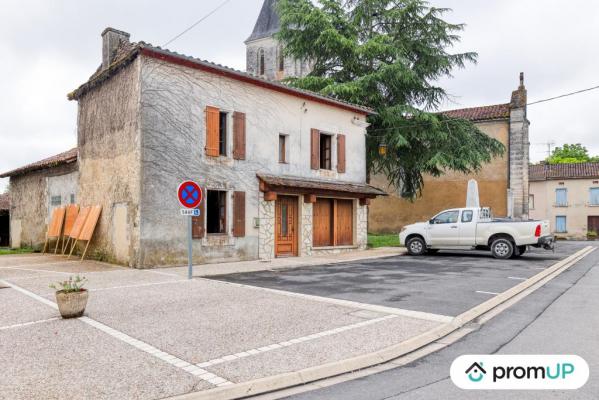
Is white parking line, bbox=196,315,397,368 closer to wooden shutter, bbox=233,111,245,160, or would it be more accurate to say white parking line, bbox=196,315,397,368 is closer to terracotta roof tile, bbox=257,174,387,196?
terracotta roof tile, bbox=257,174,387,196

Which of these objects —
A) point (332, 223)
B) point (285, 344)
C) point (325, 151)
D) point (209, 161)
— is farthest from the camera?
point (325, 151)

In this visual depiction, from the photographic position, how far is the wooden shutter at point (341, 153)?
1881 cm

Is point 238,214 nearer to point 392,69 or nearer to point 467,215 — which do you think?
point 467,215

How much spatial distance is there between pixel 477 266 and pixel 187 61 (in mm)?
10684

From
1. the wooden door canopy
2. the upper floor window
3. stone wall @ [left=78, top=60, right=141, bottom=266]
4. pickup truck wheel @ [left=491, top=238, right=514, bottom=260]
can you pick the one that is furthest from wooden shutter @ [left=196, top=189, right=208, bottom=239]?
the upper floor window

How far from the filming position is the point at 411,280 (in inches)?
418

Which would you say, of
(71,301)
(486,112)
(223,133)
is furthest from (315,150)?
(486,112)

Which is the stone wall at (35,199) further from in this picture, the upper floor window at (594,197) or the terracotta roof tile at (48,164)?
the upper floor window at (594,197)

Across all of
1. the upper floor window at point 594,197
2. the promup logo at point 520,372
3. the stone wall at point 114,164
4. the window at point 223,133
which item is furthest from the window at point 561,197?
the promup logo at point 520,372

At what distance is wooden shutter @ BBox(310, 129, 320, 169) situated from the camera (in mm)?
17703

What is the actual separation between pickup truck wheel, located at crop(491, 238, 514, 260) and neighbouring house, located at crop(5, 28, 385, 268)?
5.50 meters

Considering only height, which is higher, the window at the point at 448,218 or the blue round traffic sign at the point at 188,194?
the blue round traffic sign at the point at 188,194

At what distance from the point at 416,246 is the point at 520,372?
44.9 feet

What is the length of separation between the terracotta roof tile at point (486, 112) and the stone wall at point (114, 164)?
21768mm
